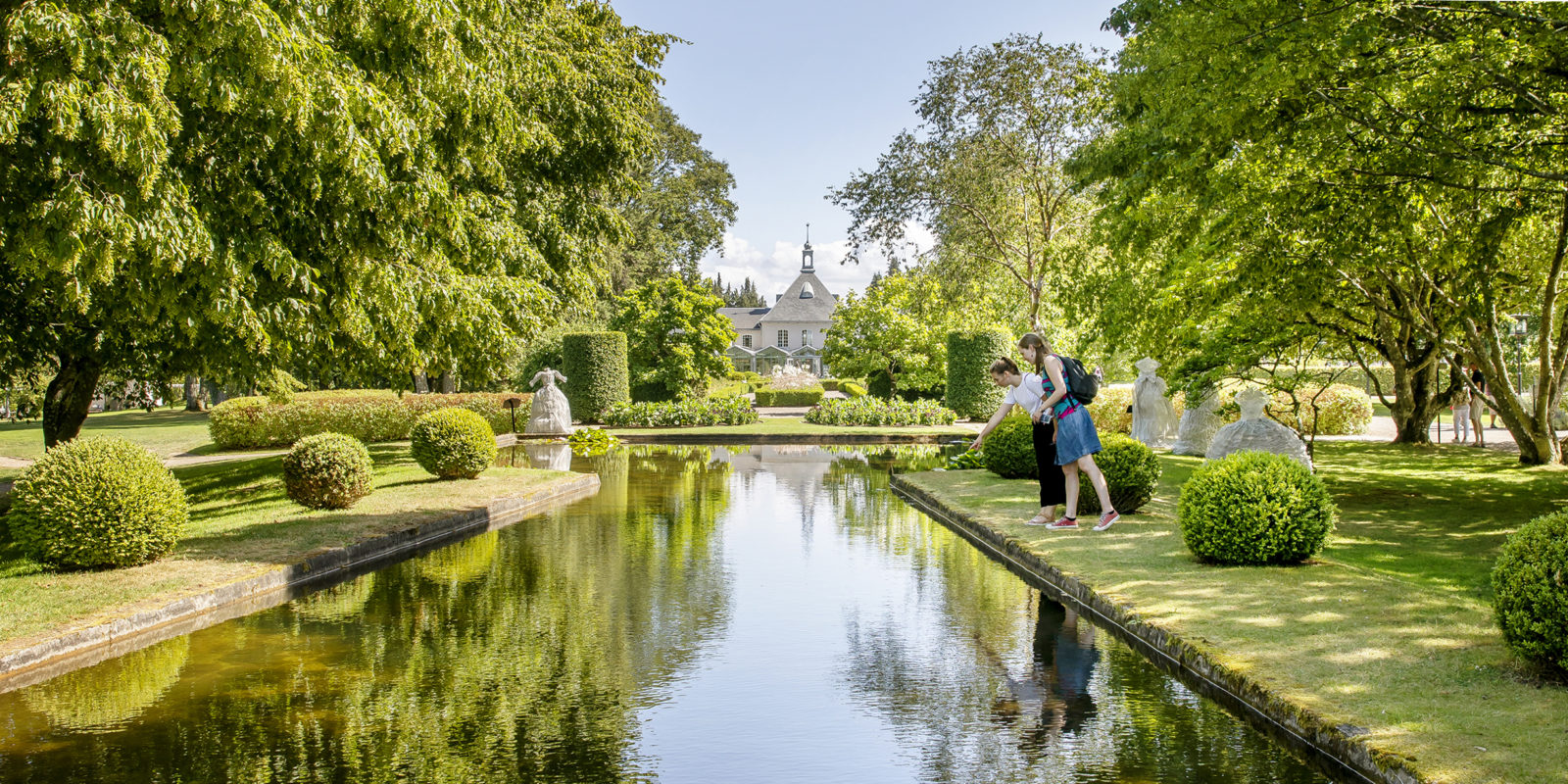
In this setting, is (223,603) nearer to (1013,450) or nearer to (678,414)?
(1013,450)

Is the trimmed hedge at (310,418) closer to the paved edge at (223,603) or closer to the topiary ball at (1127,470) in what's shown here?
the paved edge at (223,603)

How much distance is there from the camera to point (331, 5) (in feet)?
31.9

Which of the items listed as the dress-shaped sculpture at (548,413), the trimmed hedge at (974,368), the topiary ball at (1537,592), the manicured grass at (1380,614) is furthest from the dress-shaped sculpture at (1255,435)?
the dress-shaped sculpture at (548,413)

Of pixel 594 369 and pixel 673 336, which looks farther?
pixel 673 336

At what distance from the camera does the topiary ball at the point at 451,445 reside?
15.5 meters

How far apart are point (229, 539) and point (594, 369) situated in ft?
79.4

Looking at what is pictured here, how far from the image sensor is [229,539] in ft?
33.5

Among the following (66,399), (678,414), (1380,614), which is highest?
(66,399)

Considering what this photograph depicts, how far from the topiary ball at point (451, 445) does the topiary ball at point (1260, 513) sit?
10.7 metres

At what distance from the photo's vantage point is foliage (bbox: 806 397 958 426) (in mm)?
32281

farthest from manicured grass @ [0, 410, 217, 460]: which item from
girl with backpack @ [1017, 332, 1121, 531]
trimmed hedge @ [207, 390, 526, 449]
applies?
girl with backpack @ [1017, 332, 1121, 531]

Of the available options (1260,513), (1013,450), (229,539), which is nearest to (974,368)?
(1013,450)

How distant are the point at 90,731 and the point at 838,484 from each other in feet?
42.4

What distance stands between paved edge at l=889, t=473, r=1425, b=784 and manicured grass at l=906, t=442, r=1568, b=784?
2.6 inches
